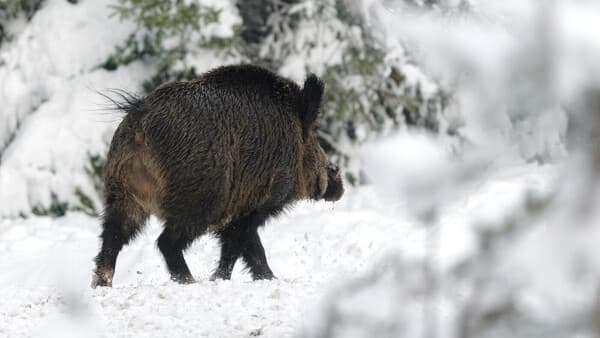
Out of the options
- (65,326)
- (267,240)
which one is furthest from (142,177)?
(267,240)

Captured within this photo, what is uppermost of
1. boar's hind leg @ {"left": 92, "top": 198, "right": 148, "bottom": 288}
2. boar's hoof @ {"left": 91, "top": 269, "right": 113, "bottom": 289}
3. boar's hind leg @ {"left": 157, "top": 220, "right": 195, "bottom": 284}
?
boar's hind leg @ {"left": 157, "top": 220, "right": 195, "bottom": 284}

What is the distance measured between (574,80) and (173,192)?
454 cm

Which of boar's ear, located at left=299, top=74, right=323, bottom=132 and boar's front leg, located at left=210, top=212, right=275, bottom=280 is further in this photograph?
boar's ear, located at left=299, top=74, right=323, bottom=132

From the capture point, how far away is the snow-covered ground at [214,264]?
13.3 feet

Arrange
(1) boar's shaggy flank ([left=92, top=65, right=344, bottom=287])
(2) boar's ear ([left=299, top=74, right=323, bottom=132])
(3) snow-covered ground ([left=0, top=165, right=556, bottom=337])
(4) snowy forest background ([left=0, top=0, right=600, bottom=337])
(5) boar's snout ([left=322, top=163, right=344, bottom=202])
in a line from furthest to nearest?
(5) boar's snout ([left=322, top=163, right=344, bottom=202]) < (2) boar's ear ([left=299, top=74, right=323, bottom=132]) < (1) boar's shaggy flank ([left=92, top=65, right=344, bottom=287]) < (3) snow-covered ground ([left=0, top=165, right=556, bottom=337]) < (4) snowy forest background ([left=0, top=0, right=600, bottom=337])

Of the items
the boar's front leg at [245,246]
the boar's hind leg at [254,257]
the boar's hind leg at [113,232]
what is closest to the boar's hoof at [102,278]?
the boar's hind leg at [113,232]

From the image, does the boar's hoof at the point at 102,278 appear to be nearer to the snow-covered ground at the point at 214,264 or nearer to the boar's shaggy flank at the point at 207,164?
the boar's shaggy flank at the point at 207,164

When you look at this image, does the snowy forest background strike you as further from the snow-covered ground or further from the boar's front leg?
the boar's front leg

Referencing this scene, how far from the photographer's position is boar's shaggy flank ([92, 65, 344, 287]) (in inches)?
237

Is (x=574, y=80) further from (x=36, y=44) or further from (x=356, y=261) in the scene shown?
(x=36, y=44)

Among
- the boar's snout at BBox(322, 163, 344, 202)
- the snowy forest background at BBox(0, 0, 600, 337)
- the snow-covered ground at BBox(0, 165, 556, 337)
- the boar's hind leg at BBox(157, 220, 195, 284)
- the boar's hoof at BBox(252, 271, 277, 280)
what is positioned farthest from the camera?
the boar's snout at BBox(322, 163, 344, 202)

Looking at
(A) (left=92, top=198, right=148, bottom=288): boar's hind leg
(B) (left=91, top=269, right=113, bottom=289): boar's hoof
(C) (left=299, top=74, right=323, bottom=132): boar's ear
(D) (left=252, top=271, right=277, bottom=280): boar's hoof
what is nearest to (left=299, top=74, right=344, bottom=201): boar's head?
(C) (left=299, top=74, right=323, bottom=132): boar's ear

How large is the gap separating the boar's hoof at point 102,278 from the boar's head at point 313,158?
5.49 ft

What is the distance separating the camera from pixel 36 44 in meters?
11.4
